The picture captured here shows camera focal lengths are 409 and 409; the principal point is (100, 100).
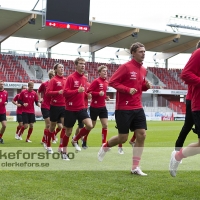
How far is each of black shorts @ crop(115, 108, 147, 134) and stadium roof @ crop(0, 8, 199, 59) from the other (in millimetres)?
27947

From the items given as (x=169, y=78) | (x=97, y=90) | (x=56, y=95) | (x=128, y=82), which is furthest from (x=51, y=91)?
(x=169, y=78)

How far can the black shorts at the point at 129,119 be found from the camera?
7102mm

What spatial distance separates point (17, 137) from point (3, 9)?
19624 mm

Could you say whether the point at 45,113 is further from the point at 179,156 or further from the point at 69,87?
the point at 179,156

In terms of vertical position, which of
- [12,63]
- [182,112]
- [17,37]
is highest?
[17,37]

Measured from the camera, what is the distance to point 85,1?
34062 millimetres

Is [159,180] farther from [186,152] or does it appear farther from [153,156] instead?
[153,156]

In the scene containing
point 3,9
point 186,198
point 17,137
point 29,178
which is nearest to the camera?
point 186,198

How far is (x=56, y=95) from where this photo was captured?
10227mm

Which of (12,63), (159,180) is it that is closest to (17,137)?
(159,180)

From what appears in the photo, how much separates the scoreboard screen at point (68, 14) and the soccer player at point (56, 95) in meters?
22.8

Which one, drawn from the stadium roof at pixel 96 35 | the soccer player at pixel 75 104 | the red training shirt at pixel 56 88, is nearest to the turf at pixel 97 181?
the soccer player at pixel 75 104

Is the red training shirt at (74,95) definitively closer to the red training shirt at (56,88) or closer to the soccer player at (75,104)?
the soccer player at (75,104)

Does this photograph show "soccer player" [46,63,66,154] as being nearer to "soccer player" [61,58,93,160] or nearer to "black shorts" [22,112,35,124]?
"soccer player" [61,58,93,160]
